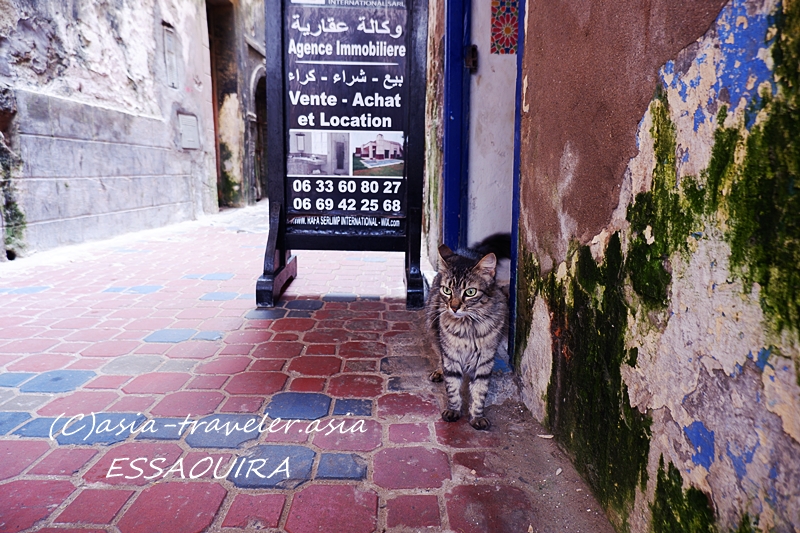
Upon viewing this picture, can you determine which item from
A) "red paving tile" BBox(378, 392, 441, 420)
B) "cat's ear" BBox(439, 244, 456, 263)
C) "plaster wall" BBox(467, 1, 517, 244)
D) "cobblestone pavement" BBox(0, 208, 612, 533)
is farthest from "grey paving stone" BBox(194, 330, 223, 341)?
"plaster wall" BBox(467, 1, 517, 244)

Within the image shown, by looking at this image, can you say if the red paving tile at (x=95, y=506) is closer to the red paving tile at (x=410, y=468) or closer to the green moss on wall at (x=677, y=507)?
the red paving tile at (x=410, y=468)

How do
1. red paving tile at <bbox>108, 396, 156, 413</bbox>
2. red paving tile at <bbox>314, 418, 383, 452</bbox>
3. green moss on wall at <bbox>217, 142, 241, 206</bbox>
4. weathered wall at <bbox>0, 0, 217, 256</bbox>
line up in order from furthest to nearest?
green moss on wall at <bbox>217, 142, 241, 206</bbox>, weathered wall at <bbox>0, 0, 217, 256</bbox>, red paving tile at <bbox>108, 396, 156, 413</bbox>, red paving tile at <bbox>314, 418, 383, 452</bbox>

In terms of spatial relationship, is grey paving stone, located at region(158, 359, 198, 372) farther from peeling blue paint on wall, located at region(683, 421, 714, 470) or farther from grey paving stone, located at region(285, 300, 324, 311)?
peeling blue paint on wall, located at region(683, 421, 714, 470)

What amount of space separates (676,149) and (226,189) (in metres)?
Answer: 13.0

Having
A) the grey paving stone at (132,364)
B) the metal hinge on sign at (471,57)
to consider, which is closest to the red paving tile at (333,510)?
the grey paving stone at (132,364)

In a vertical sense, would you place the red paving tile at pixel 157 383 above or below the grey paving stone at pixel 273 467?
above

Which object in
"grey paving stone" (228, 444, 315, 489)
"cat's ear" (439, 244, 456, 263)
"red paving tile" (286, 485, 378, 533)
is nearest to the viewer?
"red paving tile" (286, 485, 378, 533)

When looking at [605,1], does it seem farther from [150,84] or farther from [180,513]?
[150,84]

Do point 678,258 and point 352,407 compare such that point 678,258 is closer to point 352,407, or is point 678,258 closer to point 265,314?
point 352,407

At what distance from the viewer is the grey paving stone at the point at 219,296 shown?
14.5 feet

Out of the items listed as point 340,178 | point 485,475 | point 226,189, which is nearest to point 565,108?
point 485,475

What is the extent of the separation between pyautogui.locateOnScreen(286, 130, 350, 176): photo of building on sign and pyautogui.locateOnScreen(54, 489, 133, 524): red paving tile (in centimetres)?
306

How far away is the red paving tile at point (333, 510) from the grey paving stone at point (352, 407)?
0.58 meters

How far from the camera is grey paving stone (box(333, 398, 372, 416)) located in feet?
8.20
